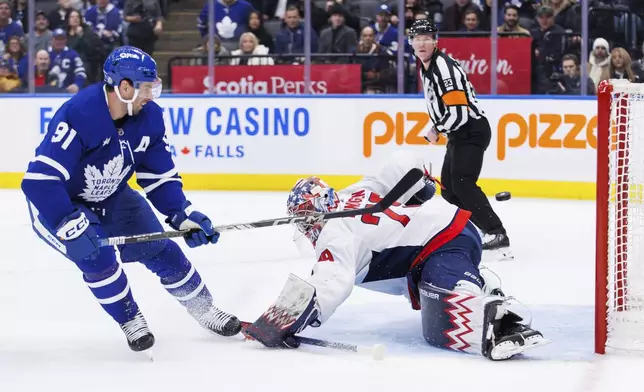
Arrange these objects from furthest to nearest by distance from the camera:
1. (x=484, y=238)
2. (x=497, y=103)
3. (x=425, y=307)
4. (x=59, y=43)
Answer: (x=59, y=43) < (x=497, y=103) < (x=484, y=238) < (x=425, y=307)

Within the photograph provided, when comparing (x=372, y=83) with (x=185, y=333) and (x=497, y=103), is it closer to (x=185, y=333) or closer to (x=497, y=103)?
(x=497, y=103)

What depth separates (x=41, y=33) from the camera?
8.70 m

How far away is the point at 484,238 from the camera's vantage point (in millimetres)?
5750

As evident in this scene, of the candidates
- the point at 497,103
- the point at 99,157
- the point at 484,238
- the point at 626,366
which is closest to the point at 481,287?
the point at 626,366

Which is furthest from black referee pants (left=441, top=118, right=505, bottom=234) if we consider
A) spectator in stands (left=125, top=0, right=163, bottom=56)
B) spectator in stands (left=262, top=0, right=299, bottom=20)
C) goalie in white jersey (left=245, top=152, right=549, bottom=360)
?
spectator in stands (left=125, top=0, right=163, bottom=56)

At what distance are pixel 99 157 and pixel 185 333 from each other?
2.46 ft

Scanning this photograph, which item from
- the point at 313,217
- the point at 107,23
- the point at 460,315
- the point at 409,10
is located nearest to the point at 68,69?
the point at 107,23

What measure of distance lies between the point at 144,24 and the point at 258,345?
528cm

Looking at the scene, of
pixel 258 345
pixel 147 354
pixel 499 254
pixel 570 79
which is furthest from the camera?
pixel 570 79

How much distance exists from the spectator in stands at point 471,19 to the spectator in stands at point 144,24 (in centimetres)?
228

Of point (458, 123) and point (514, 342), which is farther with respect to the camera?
point (458, 123)

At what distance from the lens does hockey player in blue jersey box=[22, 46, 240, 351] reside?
11.7 feet

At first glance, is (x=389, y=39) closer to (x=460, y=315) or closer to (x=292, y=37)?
(x=292, y=37)

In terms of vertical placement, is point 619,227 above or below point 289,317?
above
